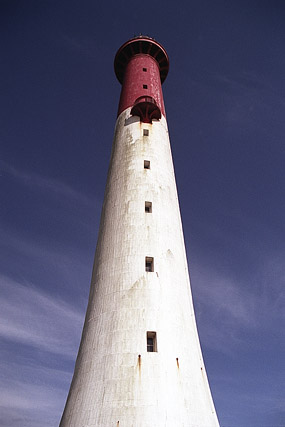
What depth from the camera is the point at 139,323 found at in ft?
53.3

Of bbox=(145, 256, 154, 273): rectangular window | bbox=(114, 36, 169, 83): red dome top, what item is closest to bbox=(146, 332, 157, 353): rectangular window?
bbox=(145, 256, 154, 273): rectangular window

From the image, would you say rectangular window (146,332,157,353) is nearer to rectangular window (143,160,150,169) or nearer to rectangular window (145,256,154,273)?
rectangular window (145,256,154,273)

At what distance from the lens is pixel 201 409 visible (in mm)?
15148

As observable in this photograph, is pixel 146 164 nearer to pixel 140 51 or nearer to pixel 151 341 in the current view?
pixel 151 341

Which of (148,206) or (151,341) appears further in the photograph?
(148,206)

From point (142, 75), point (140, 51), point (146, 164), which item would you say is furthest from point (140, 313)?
point (140, 51)

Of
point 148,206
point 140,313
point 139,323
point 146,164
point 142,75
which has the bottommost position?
point 139,323

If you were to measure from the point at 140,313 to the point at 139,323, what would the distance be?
487 millimetres

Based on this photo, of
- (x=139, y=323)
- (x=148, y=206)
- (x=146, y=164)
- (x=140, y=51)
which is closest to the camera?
(x=139, y=323)

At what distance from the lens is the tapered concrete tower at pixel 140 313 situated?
47.4 ft

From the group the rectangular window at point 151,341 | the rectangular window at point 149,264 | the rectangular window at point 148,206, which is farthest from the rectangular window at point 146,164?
the rectangular window at point 151,341

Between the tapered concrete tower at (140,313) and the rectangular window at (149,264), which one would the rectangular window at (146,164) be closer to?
the tapered concrete tower at (140,313)

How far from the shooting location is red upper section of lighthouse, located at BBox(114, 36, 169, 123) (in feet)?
83.3

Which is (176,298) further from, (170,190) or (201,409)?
(170,190)
